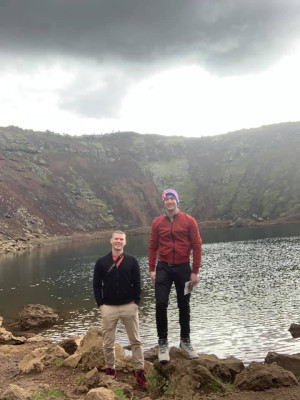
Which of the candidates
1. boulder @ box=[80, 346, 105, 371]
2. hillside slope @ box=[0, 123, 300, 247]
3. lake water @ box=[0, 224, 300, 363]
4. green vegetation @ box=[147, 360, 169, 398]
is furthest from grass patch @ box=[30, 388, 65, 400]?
hillside slope @ box=[0, 123, 300, 247]

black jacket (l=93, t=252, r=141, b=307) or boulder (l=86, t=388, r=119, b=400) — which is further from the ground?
black jacket (l=93, t=252, r=141, b=307)

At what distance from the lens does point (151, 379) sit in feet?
28.7

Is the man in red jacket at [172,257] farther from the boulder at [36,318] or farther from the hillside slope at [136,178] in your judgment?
the hillside slope at [136,178]

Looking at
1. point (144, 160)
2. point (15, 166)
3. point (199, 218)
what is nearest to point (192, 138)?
point (144, 160)

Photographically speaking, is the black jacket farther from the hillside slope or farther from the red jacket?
the hillside slope

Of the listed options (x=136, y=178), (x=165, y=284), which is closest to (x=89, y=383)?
(x=165, y=284)

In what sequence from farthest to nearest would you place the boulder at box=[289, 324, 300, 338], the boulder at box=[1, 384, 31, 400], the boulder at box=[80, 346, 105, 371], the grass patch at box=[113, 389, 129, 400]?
the boulder at box=[289, 324, 300, 338], the boulder at box=[80, 346, 105, 371], the grass patch at box=[113, 389, 129, 400], the boulder at box=[1, 384, 31, 400]

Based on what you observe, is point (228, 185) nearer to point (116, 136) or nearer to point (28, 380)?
point (116, 136)

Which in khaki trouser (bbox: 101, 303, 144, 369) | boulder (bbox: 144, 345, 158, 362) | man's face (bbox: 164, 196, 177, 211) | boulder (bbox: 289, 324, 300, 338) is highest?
man's face (bbox: 164, 196, 177, 211)

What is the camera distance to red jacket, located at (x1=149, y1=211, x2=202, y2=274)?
9023 mm

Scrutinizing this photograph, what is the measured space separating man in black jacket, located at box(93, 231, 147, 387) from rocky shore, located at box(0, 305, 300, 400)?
0.74 m

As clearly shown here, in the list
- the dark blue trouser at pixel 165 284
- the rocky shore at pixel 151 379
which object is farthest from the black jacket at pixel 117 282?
the rocky shore at pixel 151 379

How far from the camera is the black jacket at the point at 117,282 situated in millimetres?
8570

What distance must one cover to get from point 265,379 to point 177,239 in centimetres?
368
